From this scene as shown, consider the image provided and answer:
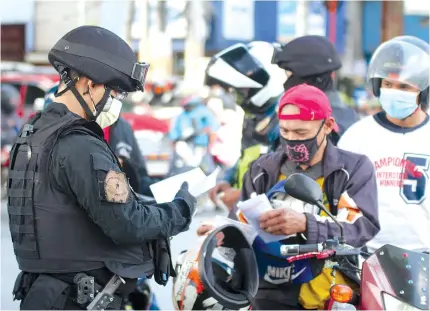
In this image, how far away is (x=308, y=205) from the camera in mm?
4590

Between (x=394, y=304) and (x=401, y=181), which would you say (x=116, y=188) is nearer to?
(x=394, y=304)

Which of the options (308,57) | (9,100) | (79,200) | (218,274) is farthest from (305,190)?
(9,100)

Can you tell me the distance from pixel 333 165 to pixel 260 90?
7.24 feet

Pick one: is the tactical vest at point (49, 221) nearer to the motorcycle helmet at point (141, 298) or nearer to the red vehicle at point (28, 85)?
the motorcycle helmet at point (141, 298)

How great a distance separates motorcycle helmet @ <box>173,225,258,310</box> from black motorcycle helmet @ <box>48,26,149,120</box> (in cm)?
84

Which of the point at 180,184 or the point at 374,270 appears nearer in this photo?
the point at 374,270

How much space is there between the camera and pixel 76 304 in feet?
12.8

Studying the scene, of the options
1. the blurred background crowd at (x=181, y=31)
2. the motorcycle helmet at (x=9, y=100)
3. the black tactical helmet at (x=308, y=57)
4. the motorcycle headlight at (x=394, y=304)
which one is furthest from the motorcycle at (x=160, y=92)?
the motorcycle headlight at (x=394, y=304)

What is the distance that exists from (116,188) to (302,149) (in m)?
1.21

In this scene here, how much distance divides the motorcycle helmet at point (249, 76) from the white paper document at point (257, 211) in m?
2.27

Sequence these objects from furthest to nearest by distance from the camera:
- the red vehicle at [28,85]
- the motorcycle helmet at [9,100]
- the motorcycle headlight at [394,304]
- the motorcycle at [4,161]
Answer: the red vehicle at [28,85], the motorcycle helmet at [9,100], the motorcycle at [4,161], the motorcycle headlight at [394,304]

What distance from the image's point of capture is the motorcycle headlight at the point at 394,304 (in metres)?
3.75

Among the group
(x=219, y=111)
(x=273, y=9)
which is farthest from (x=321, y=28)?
(x=219, y=111)

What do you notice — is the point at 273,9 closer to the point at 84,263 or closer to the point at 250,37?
the point at 250,37
